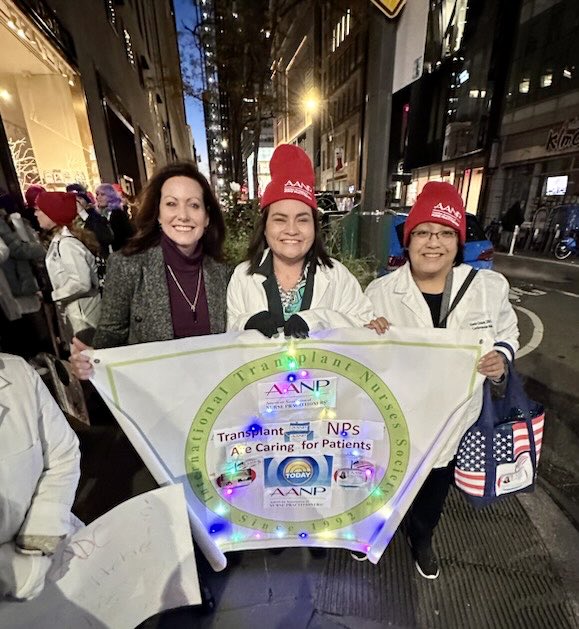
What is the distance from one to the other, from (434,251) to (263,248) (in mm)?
884

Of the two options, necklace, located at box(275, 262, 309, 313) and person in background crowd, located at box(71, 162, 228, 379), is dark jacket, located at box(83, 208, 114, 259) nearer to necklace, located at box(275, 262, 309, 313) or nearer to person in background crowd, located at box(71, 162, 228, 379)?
person in background crowd, located at box(71, 162, 228, 379)

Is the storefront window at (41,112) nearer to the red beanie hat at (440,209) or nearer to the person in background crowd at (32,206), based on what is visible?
the person in background crowd at (32,206)

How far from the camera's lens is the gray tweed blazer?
187cm

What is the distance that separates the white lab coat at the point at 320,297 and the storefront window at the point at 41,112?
6370 millimetres

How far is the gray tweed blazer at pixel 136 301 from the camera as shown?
73.8 inches

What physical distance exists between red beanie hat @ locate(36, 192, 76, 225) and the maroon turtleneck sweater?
242 cm

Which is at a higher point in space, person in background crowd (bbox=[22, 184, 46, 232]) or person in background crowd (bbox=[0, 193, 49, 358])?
person in background crowd (bbox=[22, 184, 46, 232])

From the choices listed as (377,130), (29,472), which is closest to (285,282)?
(29,472)

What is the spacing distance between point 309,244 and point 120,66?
51.2 feet

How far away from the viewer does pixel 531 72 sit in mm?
18234

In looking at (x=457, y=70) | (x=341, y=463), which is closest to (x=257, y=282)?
(x=341, y=463)

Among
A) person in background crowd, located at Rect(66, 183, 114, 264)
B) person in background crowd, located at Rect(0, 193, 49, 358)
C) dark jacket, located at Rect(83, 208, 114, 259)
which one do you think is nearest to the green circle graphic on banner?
person in background crowd, located at Rect(0, 193, 49, 358)

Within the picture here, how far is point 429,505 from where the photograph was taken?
1.98 m

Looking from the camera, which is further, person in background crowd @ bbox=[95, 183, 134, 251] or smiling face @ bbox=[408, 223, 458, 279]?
person in background crowd @ bbox=[95, 183, 134, 251]
